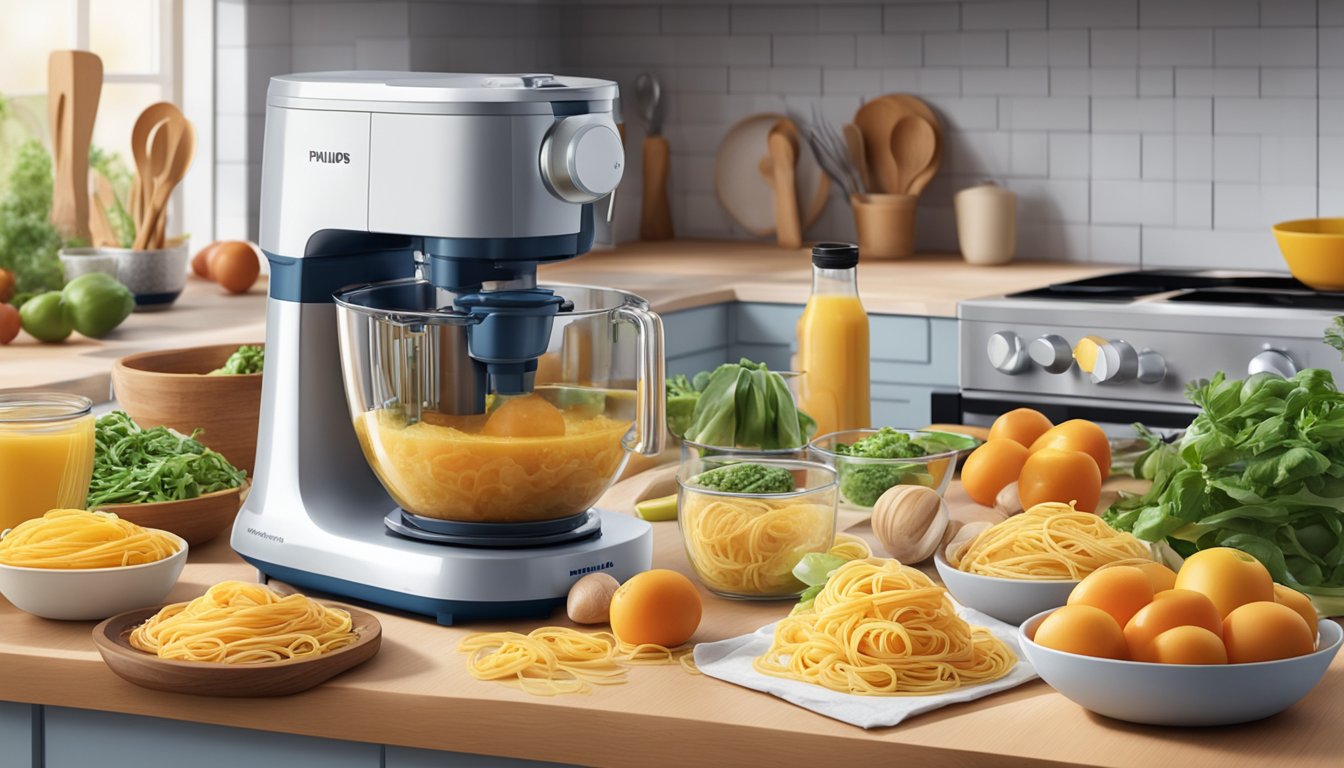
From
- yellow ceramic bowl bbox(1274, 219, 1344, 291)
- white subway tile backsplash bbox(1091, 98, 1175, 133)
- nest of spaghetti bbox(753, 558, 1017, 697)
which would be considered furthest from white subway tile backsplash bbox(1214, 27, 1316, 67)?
nest of spaghetti bbox(753, 558, 1017, 697)

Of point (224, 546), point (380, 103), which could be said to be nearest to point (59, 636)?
point (224, 546)

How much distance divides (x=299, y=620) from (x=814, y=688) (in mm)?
403

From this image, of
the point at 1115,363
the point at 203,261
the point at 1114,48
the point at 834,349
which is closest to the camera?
the point at 834,349

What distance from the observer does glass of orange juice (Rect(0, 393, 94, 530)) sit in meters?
1.50

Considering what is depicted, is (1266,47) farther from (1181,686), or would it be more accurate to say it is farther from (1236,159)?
(1181,686)

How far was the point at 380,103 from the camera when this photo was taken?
4.55 ft

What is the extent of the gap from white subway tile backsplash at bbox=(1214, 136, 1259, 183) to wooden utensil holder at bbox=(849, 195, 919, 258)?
2.39 ft

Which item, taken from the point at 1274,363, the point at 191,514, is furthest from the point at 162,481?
the point at 1274,363

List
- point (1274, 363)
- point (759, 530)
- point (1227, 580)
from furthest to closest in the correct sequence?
point (1274, 363), point (759, 530), point (1227, 580)

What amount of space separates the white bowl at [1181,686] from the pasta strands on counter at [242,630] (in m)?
0.54

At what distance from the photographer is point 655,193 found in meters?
4.48

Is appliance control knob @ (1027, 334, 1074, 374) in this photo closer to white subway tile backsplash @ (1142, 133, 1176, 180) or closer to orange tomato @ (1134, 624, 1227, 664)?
white subway tile backsplash @ (1142, 133, 1176, 180)

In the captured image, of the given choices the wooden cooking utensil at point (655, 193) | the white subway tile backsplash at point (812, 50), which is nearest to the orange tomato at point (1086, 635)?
the white subway tile backsplash at point (812, 50)

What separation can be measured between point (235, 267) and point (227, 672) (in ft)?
8.01
